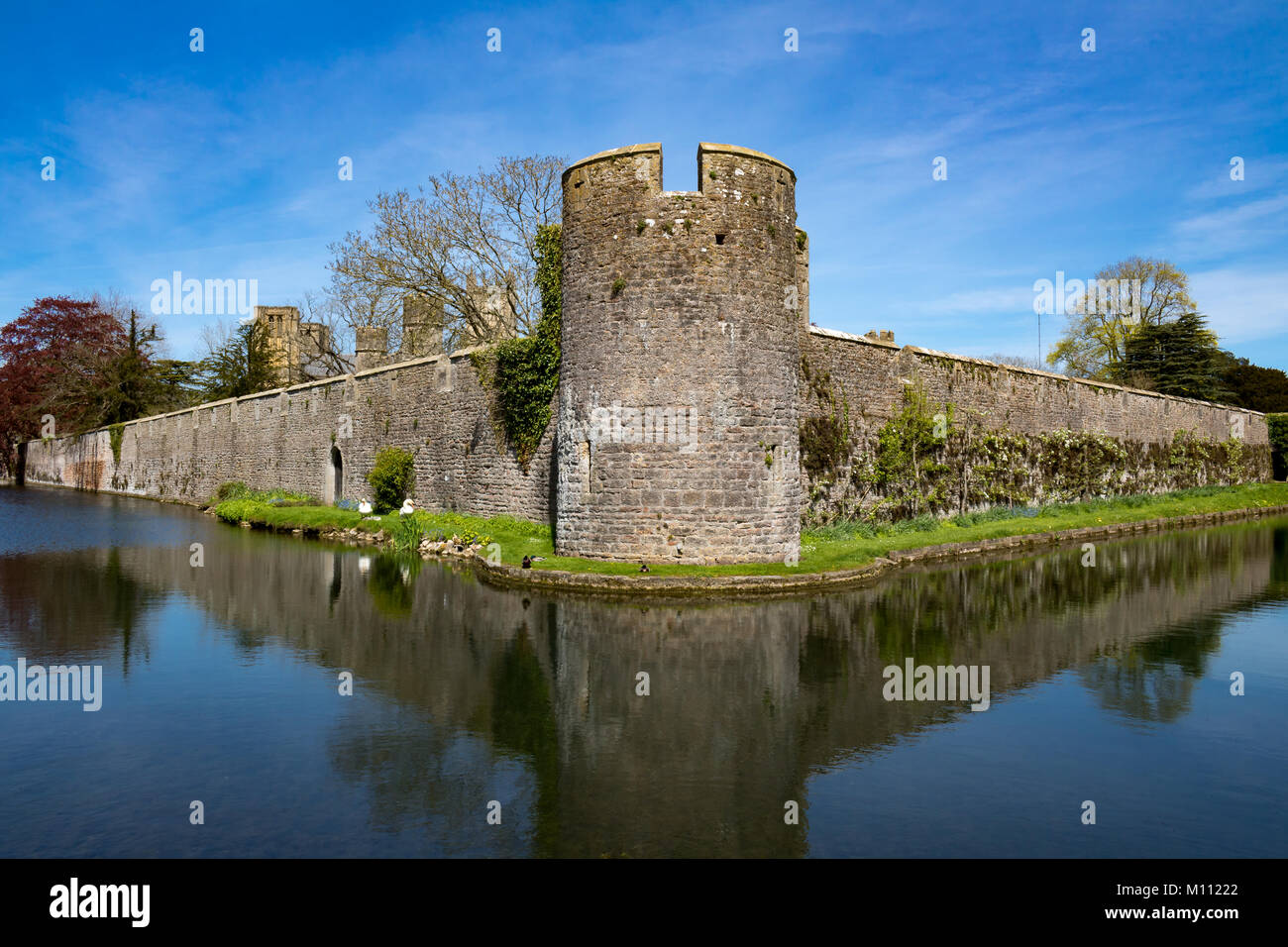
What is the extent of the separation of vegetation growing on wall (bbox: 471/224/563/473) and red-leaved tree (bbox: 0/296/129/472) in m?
43.8

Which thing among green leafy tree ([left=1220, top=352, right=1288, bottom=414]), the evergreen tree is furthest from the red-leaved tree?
green leafy tree ([left=1220, top=352, right=1288, bottom=414])

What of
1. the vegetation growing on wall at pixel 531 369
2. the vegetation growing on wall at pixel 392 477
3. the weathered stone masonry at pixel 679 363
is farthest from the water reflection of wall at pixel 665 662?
the vegetation growing on wall at pixel 392 477

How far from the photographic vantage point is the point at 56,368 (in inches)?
2172

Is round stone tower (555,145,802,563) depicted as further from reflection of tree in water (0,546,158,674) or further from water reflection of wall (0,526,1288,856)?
reflection of tree in water (0,546,158,674)

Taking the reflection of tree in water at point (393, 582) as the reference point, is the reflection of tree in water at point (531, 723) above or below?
below

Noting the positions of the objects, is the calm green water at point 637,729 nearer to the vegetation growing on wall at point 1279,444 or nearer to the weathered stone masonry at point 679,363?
the weathered stone masonry at point 679,363

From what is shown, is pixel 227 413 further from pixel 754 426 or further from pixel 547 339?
pixel 754 426

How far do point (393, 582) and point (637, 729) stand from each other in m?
8.87

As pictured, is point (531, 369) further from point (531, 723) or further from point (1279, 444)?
point (1279, 444)

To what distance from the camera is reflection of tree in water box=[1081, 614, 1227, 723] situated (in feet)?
24.3

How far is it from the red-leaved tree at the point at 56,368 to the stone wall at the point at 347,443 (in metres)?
6.24

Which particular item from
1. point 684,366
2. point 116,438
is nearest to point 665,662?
point 684,366

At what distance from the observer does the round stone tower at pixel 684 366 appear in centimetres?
1411
